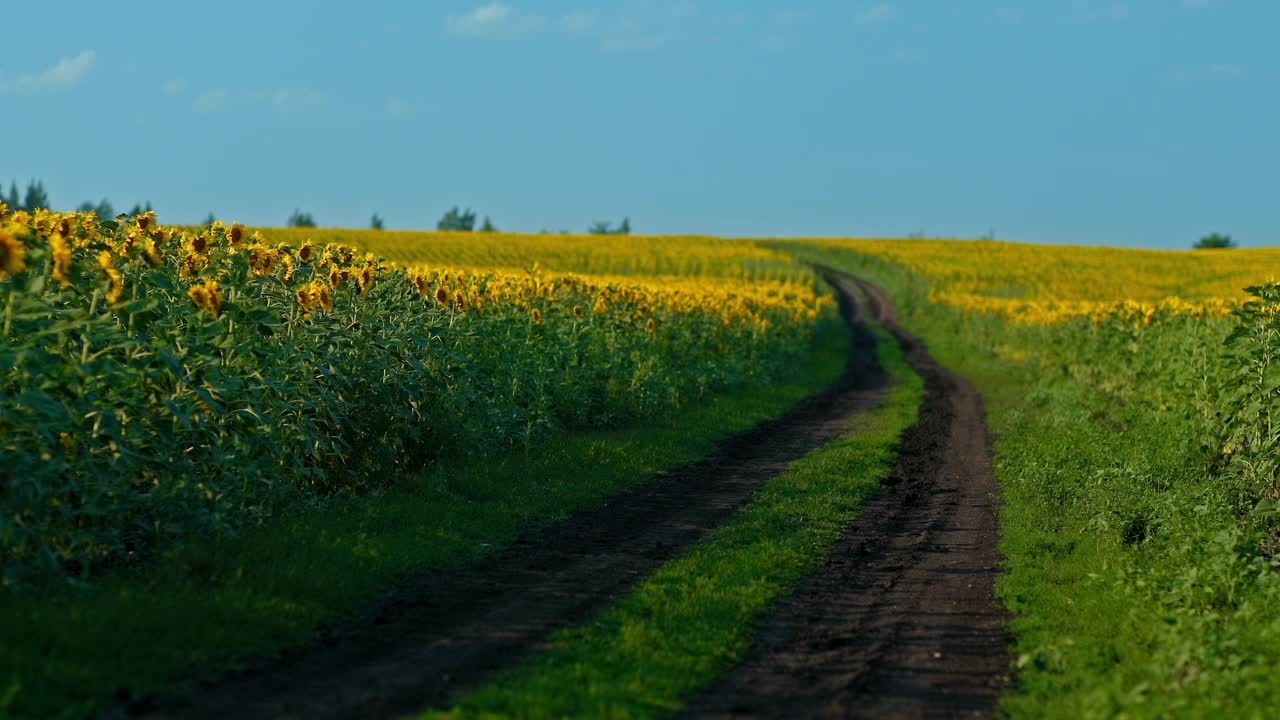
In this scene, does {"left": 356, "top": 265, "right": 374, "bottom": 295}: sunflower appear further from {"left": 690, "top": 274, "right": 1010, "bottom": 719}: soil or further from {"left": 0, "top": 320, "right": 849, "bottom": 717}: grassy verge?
{"left": 690, "top": 274, "right": 1010, "bottom": 719}: soil

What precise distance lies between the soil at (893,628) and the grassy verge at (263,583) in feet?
10.4

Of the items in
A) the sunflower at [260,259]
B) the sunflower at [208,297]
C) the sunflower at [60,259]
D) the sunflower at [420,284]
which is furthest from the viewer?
the sunflower at [420,284]

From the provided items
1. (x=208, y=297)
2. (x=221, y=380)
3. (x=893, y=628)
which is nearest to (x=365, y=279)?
(x=208, y=297)

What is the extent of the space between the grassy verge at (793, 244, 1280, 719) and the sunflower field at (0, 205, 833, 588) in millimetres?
6607

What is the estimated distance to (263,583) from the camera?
27.0ft

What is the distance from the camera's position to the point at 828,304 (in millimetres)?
50938

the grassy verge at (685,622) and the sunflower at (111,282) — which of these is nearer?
the grassy verge at (685,622)

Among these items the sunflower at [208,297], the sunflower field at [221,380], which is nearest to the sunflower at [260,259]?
the sunflower field at [221,380]

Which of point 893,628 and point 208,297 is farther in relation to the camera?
point 208,297

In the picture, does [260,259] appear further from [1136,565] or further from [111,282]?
[1136,565]

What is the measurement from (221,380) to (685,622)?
4369mm

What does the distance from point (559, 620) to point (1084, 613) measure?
434cm

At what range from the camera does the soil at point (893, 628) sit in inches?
269

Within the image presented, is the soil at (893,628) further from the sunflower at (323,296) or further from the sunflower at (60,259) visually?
the sunflower at (60,259)
